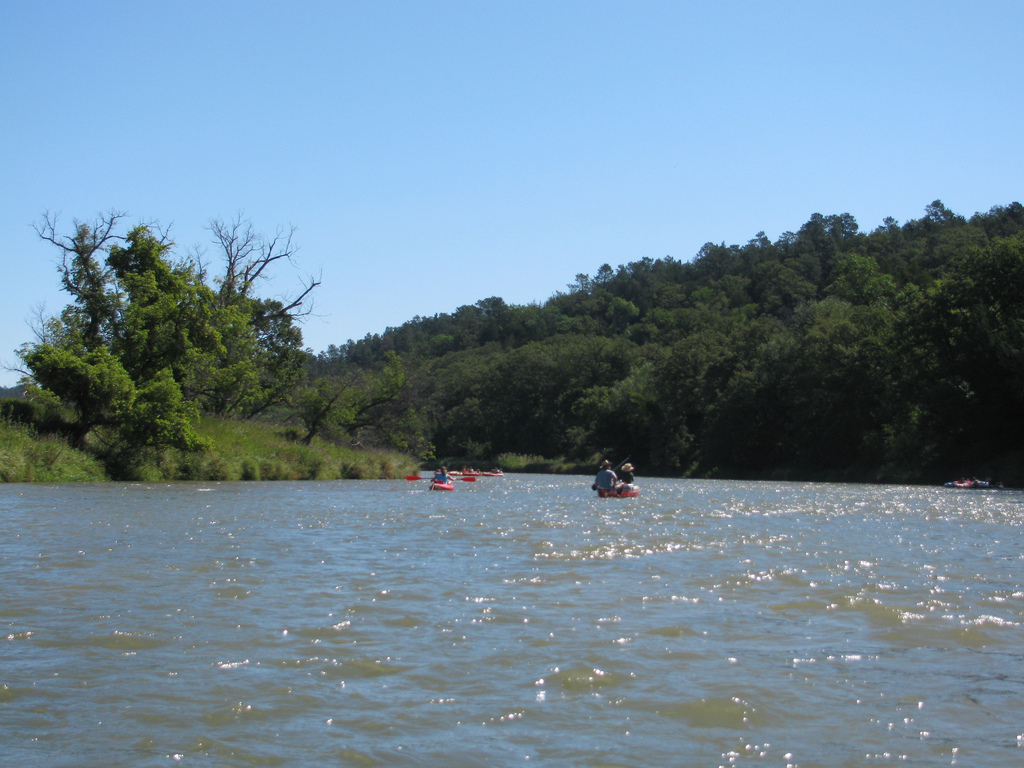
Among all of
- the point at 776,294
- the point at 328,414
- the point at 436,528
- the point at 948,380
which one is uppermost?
the point at 776,294

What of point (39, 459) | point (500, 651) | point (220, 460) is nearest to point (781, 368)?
point (220, 460)

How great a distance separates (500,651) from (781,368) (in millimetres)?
55002

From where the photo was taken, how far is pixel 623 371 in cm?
8362

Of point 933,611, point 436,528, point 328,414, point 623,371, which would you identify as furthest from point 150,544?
point 623,371

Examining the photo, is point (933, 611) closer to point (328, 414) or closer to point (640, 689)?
point (640, 689)

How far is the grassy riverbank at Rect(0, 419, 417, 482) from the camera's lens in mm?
22109

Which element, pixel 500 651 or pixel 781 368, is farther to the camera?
pixel 781 368

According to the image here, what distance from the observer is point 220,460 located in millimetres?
27266

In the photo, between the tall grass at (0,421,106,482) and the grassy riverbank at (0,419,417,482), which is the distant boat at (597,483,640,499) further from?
the tall grass at (0,421,106,482)

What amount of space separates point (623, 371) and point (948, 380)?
4534 cm

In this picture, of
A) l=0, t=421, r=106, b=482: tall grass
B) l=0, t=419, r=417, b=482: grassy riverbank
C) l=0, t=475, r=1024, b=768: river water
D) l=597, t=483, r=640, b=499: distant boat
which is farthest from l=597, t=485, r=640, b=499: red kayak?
l=0, t=421, r=106, b=482: tall grass

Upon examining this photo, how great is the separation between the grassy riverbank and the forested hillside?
5733 mm

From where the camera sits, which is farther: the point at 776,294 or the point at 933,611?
the point at 776,294

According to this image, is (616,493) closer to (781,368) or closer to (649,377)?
(781,368)
